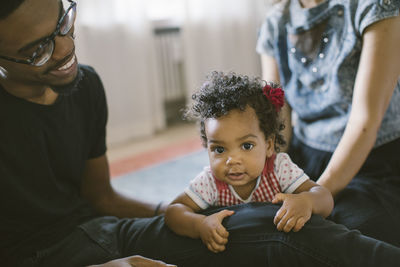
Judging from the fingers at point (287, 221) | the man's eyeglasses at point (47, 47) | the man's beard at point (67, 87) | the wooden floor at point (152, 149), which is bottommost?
the wooden floor at point (152, 149)

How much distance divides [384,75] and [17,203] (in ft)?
3.09

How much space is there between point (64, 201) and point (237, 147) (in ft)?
1.55

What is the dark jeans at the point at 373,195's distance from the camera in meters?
0.97

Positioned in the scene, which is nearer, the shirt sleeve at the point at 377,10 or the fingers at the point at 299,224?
the fingers at the point at 299,224

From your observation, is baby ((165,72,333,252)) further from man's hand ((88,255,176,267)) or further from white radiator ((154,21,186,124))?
white radiator ((154,21,186,124))

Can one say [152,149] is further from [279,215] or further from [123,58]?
[279,215]

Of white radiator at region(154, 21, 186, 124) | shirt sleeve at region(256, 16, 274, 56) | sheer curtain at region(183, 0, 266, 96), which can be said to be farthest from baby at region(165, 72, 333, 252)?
white radiator at region(154, 21, 186, 124)

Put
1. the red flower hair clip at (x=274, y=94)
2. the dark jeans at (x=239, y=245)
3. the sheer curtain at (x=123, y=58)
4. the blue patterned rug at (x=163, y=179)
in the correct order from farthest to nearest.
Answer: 1. the sheer curtain at (x=123, y=58)
2. the blue patterned rug at (x=163, y=179)
3. the red flower hair clip at (x=274, y=94)
4. the dark jeans at (x=239, y=245)

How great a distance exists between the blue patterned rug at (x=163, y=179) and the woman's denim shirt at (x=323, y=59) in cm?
84

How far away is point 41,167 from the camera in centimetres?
102

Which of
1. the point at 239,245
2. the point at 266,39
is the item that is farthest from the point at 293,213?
the point at 266,39

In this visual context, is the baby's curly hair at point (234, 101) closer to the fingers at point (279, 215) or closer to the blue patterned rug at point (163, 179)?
the fingers at point (279, 215)

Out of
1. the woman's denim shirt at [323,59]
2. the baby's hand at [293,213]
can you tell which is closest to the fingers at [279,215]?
the baby's hand at [293,213]

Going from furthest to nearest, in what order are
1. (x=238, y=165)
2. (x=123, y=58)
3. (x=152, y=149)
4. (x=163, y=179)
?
(x=123, y=58) → (x=152, y=149) → (x=163, y=179) → (x=238, y=165)
